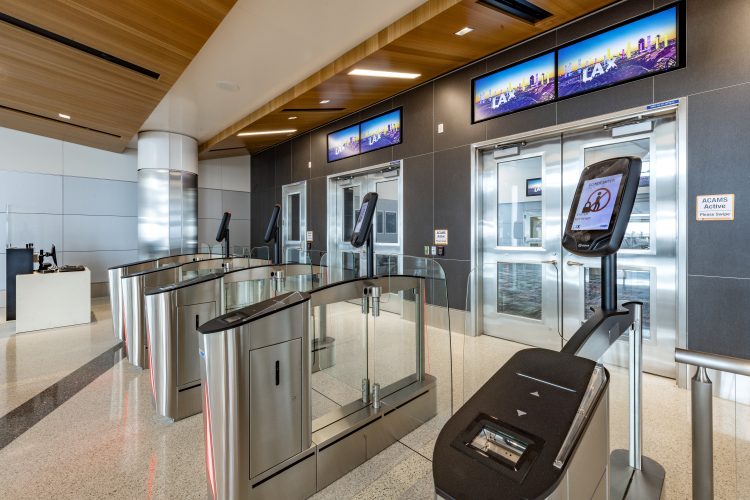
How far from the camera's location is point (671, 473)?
1.79 meters

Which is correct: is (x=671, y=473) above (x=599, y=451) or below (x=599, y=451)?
below

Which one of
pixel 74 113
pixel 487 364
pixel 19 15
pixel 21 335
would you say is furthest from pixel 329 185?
pixel 487 364

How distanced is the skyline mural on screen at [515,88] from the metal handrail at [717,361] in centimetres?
300

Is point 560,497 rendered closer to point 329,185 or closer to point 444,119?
point 444,119

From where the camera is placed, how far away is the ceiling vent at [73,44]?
9.20ft

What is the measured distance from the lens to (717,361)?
0.96 m

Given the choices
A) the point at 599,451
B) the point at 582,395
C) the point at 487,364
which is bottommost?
the point at 487,364

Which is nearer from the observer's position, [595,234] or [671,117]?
[595,234]

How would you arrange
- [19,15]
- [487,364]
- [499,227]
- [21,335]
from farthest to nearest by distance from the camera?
[21,335] < [499,227] < [19,15] < [487,364]

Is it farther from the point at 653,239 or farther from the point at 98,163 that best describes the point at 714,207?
the point at 98,163

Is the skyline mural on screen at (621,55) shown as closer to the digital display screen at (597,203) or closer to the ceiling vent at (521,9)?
the ceiling vent at (521,9)

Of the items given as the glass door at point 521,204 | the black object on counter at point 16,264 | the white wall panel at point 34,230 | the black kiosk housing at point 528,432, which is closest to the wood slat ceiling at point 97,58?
the white wall panel at point 34,230

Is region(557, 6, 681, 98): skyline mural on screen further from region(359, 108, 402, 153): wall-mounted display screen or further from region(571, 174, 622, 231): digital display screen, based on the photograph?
region(571, 174, 622, 231): digital display screen

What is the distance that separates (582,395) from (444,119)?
4.08 metres
